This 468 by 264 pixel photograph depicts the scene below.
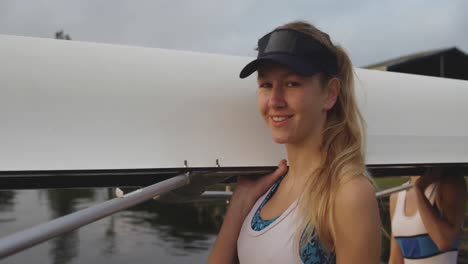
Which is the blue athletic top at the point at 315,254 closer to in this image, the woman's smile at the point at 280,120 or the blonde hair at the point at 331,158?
the blonde hair at the point at 331,158

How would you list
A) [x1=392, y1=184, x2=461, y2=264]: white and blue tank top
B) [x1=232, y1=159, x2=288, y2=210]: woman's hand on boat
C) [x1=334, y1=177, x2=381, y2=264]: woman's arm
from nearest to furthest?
[x1=334, y1=177, x2=381, y2=264]: woman's arm, [x1=232, y1=159, x2=288, y2=210]: woman's hand on boat, [x1=392, y1=184, x2=461, y2=264]: white and blue tank top

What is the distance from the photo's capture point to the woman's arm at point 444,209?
2.33 metres

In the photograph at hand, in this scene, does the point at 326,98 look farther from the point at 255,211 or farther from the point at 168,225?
the point at 168,225

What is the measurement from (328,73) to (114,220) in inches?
405

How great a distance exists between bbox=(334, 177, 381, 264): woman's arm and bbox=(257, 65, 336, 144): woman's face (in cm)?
23

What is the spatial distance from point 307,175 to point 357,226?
0.26 metres

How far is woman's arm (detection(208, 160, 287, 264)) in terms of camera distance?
144 centimetres

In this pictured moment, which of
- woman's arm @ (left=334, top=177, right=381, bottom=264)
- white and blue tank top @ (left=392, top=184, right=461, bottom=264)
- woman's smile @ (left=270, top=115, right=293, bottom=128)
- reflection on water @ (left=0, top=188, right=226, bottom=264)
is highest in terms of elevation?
woman's smile @ (left=270, top=115, right=293, bottom=128)

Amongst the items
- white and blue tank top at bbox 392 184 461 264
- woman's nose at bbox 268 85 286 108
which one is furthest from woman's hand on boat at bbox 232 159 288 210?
white and blue tank top at bbox 392 184 461 264

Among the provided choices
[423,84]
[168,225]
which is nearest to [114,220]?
[168,225]

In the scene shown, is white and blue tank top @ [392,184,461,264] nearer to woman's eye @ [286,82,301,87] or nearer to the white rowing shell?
the white rowing shell

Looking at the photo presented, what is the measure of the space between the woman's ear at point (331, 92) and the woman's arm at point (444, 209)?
111 centimetres

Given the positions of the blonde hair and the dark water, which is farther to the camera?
the dark water

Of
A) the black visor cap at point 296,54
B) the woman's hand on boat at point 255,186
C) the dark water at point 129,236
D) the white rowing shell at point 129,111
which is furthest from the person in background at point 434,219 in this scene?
the dark water at point 129,236
